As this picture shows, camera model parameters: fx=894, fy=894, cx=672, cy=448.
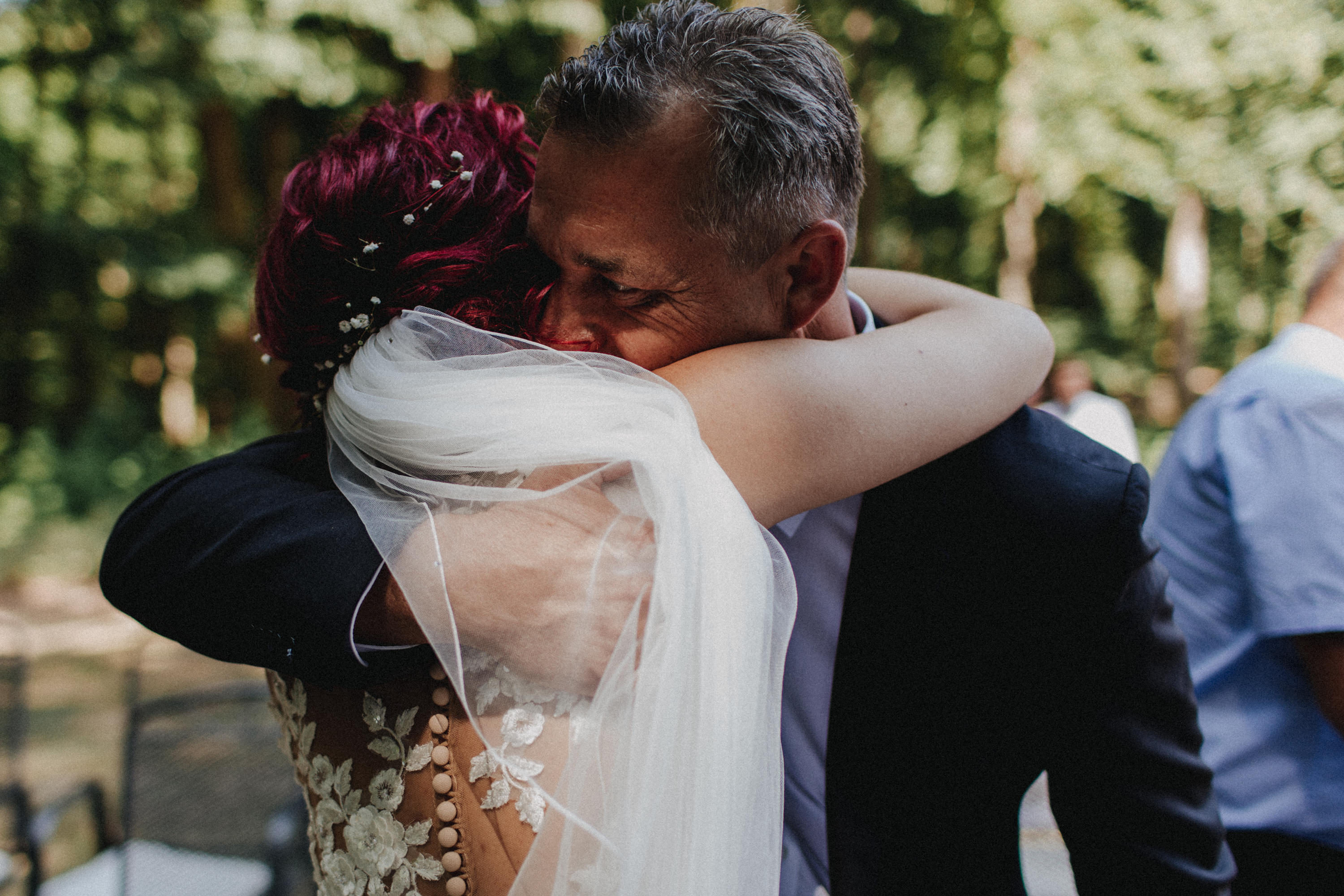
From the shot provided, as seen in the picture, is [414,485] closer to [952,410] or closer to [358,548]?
[358,548]

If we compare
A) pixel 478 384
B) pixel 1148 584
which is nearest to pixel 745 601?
pixel 478 384

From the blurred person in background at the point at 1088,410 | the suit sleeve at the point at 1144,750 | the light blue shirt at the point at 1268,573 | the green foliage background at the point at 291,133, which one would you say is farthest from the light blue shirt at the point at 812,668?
the green foliage background at the point at 291,133

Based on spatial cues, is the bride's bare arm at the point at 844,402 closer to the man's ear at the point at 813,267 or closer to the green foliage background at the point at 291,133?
the man's ear at the point at 813,267

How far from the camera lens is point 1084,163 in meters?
12.2

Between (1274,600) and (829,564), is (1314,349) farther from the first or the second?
(829,564)

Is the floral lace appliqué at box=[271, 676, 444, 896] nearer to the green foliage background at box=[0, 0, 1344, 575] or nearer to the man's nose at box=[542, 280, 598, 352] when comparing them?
the man's nose at box=[542, 280, 598, 352]

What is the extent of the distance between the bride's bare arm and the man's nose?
0.13 m

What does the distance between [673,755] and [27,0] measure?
1187 cm

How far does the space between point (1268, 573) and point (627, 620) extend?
1568 mm

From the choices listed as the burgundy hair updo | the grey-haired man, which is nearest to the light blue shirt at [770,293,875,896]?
the grey-haired man

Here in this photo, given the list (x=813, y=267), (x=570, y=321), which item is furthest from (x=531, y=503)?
(x=813, y=267)

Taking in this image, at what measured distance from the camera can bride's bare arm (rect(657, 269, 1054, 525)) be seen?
114cm

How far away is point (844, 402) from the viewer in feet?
3.96

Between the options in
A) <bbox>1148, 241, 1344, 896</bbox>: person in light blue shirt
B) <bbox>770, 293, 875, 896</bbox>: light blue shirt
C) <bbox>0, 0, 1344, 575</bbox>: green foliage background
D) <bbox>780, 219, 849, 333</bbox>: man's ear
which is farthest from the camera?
<bbox>0, 0, 1344, 575</bbox>: green foliage background
